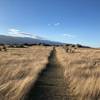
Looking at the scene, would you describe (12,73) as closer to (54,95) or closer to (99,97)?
(54,95)

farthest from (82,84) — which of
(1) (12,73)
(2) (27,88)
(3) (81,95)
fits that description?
(1) (12,73)

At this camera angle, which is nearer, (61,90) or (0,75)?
(61,90)

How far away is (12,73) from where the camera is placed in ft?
58.2

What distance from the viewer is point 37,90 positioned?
39.9 feet

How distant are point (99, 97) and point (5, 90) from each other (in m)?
4.80

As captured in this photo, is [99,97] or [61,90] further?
[61,90]

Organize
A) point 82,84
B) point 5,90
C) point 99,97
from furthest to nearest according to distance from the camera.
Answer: point 82,84, point 5,90, point 99,97

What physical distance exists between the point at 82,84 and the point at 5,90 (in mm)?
4399

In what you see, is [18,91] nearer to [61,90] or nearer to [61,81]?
[61,90]

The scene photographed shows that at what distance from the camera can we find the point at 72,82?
14.1 m

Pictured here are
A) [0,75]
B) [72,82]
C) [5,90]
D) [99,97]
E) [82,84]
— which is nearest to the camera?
[99,97]

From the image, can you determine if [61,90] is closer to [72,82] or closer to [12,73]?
[72,82]

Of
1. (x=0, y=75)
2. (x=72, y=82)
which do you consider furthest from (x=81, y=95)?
(x=0, y=75)

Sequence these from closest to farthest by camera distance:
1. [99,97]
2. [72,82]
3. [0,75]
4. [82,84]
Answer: [99,97] → [82,84] → [72,82] → [0,75]
